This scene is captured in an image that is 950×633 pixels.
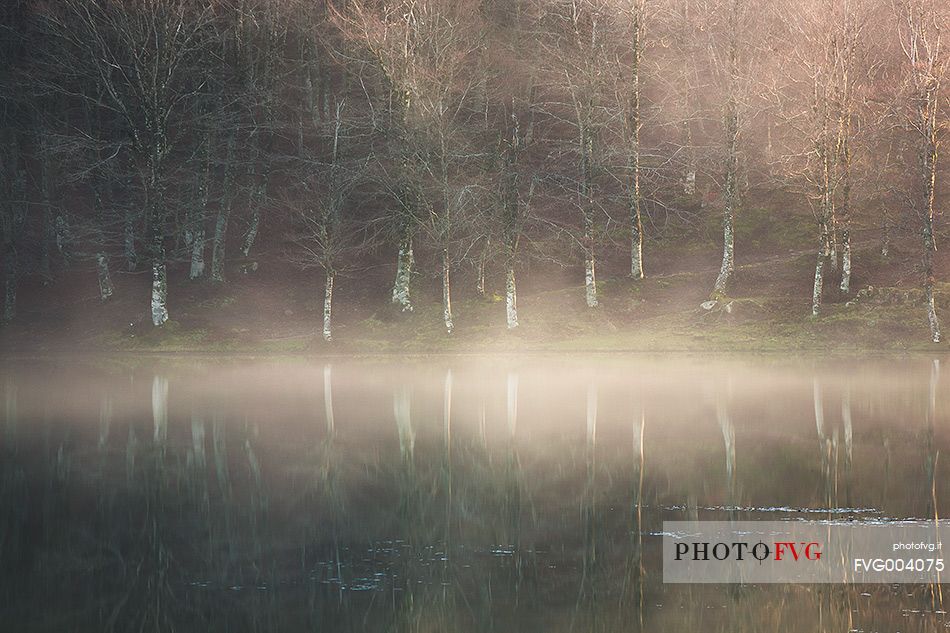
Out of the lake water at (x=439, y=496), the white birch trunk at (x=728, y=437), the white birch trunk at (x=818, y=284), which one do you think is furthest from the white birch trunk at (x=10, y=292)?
the white birch trunk at (x=728, y=437)

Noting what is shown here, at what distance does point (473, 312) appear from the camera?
5003 centimetres

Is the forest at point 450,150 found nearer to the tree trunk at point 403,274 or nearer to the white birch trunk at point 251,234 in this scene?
the tree trunk at point 403,274

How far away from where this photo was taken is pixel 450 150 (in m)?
50.7

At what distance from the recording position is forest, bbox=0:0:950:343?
48.6 m

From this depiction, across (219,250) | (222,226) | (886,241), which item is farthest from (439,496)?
(886,241)

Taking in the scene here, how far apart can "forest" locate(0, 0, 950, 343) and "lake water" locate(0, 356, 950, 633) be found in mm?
17403

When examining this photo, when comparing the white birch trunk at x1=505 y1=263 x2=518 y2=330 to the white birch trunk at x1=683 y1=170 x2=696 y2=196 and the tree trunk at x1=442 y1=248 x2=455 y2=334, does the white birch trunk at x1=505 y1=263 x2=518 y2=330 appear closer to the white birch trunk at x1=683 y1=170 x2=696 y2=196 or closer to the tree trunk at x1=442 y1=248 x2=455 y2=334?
the tree trunk at x1=442 y1=248 x2=455 y2=334

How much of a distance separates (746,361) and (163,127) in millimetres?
28966

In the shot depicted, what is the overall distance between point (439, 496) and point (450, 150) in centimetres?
3469

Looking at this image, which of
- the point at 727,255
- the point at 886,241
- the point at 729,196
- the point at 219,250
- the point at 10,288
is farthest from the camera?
the point at 219,250

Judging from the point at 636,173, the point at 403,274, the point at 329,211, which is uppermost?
the point at 636,173

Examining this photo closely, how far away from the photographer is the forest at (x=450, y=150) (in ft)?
160

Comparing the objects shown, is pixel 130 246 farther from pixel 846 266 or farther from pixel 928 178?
pixel 928 178

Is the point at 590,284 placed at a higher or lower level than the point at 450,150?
lower
